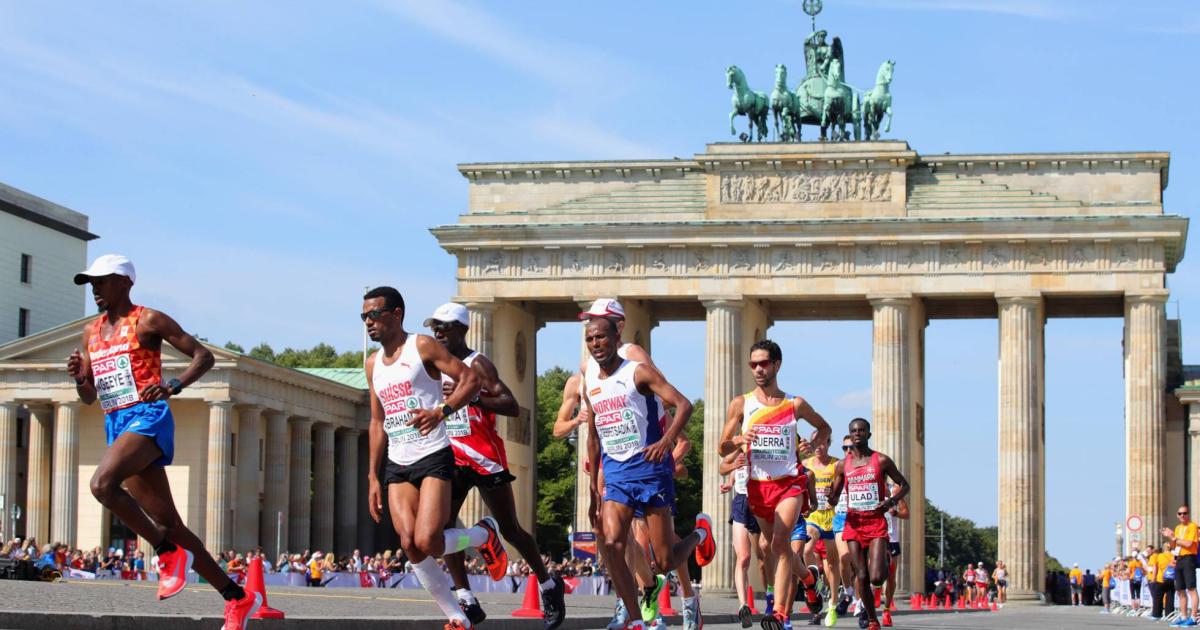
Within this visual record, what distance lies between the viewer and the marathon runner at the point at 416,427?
621 inches

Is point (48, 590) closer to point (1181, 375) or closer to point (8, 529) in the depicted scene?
point (8, 529)

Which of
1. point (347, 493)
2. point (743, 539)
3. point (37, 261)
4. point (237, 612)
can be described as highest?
point (37, 261)

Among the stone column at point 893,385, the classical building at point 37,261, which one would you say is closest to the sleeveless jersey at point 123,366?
the stone column at point 893,385

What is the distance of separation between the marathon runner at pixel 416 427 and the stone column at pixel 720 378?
59.4 metres

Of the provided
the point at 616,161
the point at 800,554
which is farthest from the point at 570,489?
the point at 800,554

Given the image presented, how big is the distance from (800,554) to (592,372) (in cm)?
999

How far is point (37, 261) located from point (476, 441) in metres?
82.9

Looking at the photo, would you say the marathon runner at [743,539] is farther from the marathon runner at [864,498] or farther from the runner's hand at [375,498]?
the runner's hand at [375,498]

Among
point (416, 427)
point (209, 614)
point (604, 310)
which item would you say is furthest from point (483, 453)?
point (209, 614)

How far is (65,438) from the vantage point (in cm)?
7750

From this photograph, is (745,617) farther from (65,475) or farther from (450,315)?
(65,475)

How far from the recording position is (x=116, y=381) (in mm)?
15258

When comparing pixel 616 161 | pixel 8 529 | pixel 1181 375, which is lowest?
pixel 8 529

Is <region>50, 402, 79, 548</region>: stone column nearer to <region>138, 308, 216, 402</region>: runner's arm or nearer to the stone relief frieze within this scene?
the stone relief frieze
